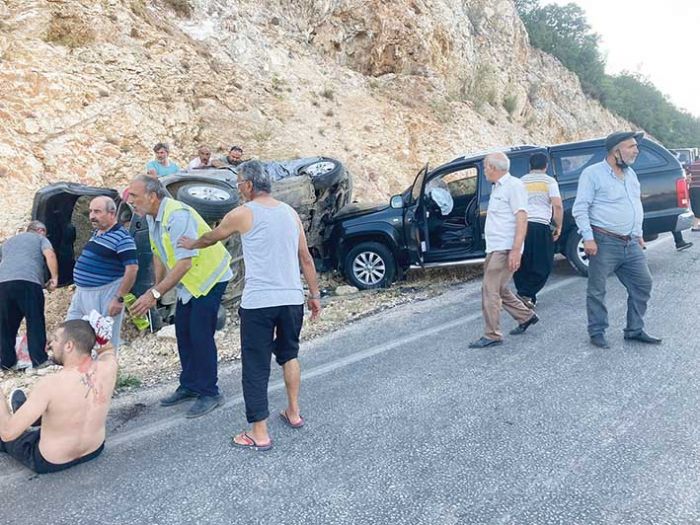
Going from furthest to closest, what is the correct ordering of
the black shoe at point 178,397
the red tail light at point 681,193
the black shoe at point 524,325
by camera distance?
1. the red tail light at point 681,193
2. the black shoe at point 524,325
3. the black shoe at point 178,397

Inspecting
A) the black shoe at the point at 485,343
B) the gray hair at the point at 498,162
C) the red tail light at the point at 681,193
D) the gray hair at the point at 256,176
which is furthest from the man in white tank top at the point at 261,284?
the red tail light at the point at 681,193

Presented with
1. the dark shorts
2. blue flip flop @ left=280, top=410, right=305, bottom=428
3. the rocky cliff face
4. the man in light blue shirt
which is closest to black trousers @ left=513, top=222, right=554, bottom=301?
blue flip flop @ left=280, top=410, right=305, bottom=428

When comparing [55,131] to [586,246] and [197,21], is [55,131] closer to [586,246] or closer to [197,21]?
[197,21]

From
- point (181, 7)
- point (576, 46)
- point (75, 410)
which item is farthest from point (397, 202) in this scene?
point (576, 46)

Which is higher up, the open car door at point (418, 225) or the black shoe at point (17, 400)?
the open car door at point (418, 225)

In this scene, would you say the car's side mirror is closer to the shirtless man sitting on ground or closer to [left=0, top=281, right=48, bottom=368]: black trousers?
[left=0, top=281, right=48, bottom=368]: black trousers

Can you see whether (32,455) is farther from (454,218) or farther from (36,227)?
(454,218)

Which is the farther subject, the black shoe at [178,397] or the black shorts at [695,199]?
the black shorts at [695,199]

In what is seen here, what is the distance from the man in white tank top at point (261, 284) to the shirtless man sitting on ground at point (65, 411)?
827 millimetres

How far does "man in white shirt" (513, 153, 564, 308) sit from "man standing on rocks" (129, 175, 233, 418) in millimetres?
3554

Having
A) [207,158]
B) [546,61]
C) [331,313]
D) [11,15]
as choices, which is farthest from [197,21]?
[546,61]

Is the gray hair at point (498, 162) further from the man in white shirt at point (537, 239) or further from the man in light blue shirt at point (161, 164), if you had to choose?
the man in light blue shirt at point (161, 164)

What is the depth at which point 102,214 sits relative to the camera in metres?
4.52

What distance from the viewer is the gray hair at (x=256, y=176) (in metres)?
3.61
